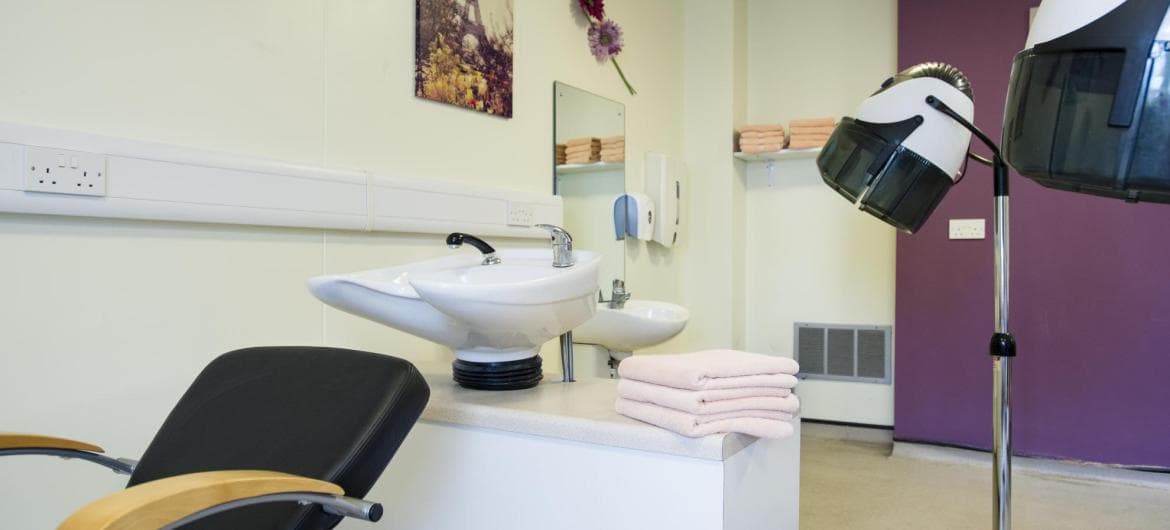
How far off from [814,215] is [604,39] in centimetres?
181

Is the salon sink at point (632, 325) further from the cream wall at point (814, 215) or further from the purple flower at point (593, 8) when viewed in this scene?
the cream wall at point (814, 215)

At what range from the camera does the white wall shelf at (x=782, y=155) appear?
4.16 metres

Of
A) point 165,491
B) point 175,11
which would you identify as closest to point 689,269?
point 175,11

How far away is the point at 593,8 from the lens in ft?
10.4

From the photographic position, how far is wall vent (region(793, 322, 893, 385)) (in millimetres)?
4238

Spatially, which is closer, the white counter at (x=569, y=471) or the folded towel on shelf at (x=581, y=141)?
the white counter at (x=569, y=471)

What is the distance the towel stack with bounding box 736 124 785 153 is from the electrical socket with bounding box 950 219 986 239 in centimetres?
100

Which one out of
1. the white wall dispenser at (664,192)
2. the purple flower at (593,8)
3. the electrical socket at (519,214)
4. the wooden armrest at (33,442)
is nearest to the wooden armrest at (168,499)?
A: the wooden armrest at (33,442)

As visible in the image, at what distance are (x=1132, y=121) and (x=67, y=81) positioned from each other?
1.73m

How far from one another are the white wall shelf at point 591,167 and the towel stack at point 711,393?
→ 163 centimetres

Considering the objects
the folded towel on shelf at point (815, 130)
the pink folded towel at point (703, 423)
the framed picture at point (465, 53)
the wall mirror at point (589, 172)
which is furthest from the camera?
the folded towel on shelf at point (815, 130)

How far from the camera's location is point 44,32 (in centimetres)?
144

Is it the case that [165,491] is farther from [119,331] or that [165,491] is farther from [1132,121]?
[1132,121]

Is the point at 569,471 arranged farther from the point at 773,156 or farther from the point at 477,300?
the point at 773,156
